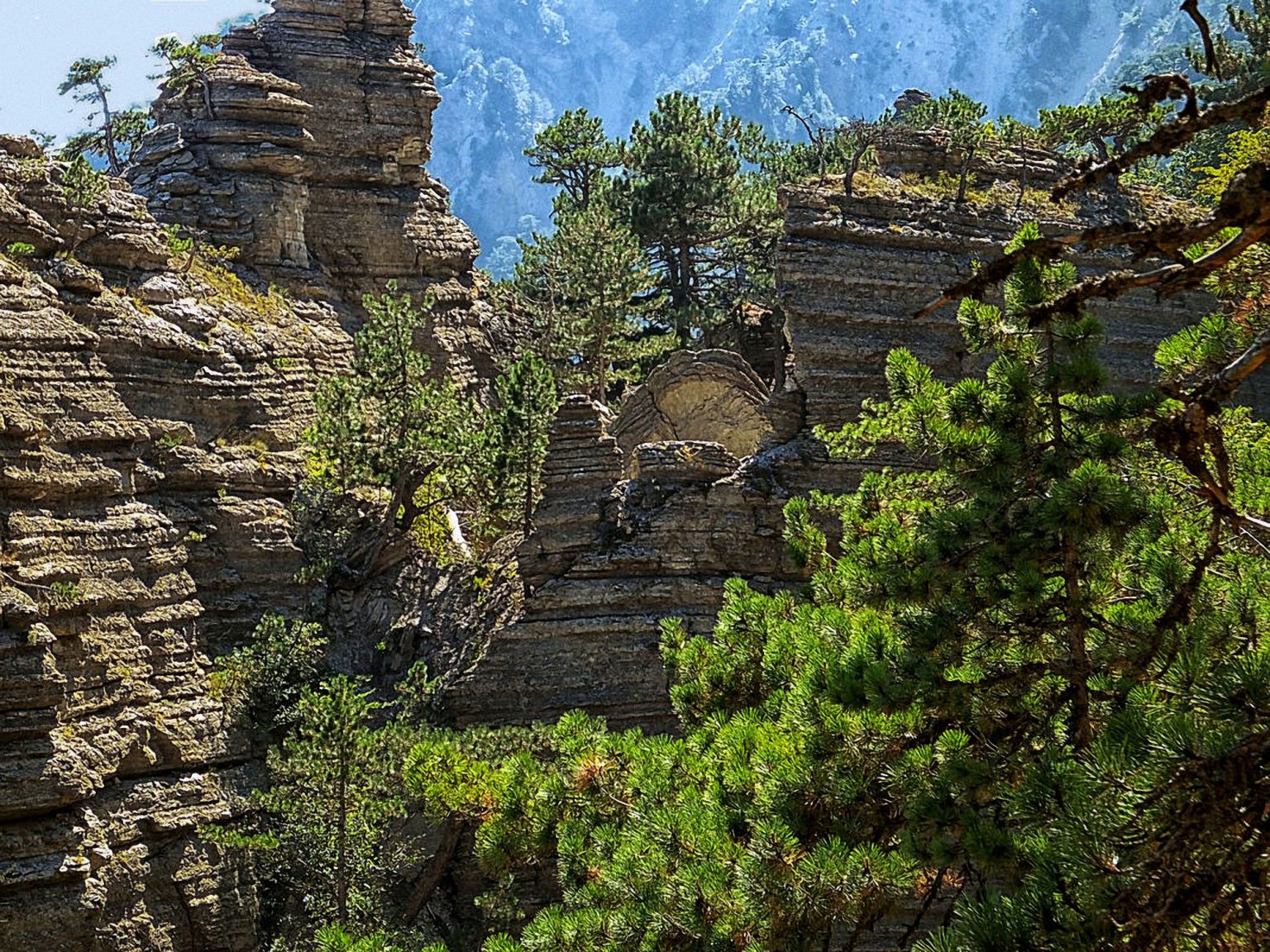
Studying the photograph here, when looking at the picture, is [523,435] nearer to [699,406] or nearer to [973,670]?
[699,406]

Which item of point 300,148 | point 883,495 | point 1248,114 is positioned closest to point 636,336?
point 300,148

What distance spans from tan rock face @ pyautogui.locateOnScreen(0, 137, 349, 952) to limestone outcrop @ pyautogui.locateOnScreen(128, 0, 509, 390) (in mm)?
5338

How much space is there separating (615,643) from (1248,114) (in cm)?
1887

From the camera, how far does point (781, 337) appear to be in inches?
1404

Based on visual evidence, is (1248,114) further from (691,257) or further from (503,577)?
(691,257)

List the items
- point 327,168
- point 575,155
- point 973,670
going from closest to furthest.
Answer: point 973,670
point 327,168
point 575,155

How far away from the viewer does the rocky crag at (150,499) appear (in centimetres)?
2209

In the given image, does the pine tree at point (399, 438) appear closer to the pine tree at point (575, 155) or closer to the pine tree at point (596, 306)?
the pine tree at point (596, 306)

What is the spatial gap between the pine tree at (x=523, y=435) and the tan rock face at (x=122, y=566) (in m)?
4.77

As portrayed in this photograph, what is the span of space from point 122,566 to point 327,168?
52.4 ft

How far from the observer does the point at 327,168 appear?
36781mm

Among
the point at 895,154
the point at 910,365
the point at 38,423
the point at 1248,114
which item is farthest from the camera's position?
the point at 895,154

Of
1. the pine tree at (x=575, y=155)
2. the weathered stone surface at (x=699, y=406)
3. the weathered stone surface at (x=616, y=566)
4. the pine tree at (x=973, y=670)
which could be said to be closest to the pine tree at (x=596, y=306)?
the weathered stone surface at (x=699, y=406)

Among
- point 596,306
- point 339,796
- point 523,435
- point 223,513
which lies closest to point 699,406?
point 523,435
